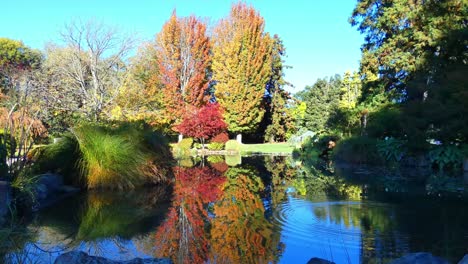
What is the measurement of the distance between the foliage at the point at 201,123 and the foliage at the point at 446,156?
16.0m

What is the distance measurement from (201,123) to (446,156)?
16913 millimetres

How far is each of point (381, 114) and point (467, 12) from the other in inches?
191

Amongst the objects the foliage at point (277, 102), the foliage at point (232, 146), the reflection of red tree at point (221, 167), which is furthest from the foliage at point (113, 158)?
the foliage at point (277, 102)

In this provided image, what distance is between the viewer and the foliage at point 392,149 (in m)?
15.2

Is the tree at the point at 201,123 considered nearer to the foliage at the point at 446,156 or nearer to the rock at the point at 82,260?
the foliage at the point at 446,156

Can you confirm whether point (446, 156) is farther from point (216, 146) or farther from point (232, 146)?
point (216, 146)

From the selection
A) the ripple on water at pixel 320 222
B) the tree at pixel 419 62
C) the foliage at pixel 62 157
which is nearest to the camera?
the ripple on water at pixel 320 222

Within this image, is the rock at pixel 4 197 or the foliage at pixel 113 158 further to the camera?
the foliage at pixel 113 158

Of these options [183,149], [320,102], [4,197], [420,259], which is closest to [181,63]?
[183,149]

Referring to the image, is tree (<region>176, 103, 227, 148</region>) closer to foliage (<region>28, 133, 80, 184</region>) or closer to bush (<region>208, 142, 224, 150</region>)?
bush (<region>208, 142, 224, 150</region>)

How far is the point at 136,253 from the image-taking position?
4.36 meters

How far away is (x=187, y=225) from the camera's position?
18.8 ft

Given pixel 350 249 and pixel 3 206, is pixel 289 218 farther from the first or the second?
pixel 3 206

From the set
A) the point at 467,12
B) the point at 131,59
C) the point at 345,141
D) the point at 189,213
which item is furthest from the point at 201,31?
the point at 189,213
